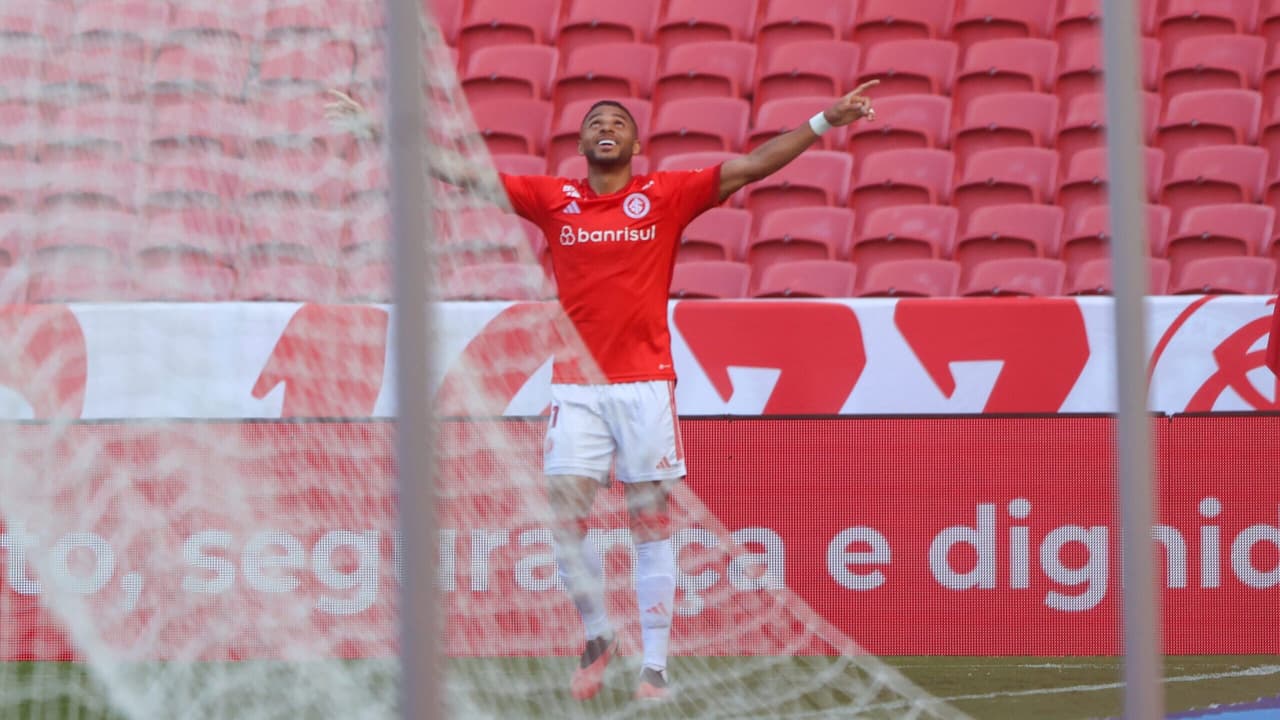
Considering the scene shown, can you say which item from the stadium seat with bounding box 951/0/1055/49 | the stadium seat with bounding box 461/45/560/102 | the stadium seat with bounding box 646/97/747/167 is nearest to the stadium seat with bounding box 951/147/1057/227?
the stadium seat with bounding box 951/0/1055/49

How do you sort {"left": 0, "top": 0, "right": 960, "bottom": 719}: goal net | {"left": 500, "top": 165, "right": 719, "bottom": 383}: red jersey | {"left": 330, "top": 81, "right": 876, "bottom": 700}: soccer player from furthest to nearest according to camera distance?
{"left": 500, "top": 165, "right": 719, "bottom": 383}: red jersey < {"left": 330, "top": 81, "right": 876, "bottom": 700}: soccer player < {"left": 0, "top": 0, "right": 960, "bottom": 719}: goal net

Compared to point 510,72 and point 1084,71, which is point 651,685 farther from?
point 1084,71

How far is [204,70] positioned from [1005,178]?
481 centimetres

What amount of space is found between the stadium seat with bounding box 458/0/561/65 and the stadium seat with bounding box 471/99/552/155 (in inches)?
21.0

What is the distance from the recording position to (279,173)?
9.95 ft

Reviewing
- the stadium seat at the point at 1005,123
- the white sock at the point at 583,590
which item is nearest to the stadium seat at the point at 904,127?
the stadium seat at the point at 1005,123

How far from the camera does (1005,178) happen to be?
7.32m

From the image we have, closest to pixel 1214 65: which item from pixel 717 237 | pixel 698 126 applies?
pixel 698 126

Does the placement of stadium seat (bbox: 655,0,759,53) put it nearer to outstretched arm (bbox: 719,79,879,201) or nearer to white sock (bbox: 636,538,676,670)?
outstretched arm (bbox: 719,79,879,201)

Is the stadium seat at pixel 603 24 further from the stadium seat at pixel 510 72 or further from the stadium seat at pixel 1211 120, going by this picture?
the stadium seat at pixel 1211 120

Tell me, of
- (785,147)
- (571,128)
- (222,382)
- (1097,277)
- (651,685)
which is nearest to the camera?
(222,382)

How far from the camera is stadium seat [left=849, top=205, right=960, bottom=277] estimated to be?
695cm

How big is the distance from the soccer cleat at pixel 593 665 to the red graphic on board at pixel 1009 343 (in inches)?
91.7

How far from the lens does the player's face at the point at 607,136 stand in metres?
4.14
